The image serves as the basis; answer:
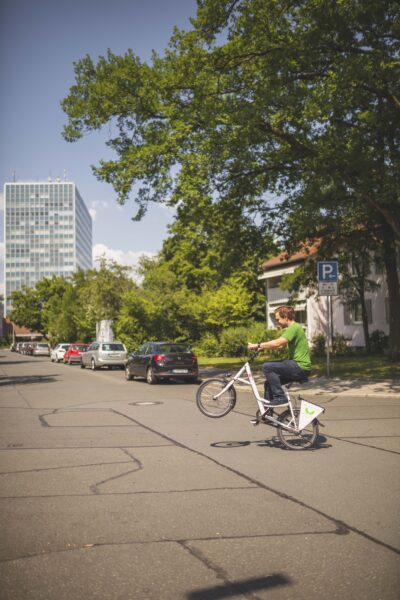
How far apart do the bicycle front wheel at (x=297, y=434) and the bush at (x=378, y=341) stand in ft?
83.8

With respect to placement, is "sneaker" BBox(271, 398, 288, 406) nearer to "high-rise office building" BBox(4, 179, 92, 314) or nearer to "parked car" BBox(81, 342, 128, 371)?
"parked car" BBox(81, 342, 128, 371)

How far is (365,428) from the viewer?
9219mm

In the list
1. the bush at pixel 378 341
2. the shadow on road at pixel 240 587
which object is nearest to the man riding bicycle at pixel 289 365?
the shadow on road at pixel 240 587

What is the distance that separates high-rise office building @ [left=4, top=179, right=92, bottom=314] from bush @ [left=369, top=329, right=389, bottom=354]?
14829 centimetres

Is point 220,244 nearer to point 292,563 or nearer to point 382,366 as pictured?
point 382,366

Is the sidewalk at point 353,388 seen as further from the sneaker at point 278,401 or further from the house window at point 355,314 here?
the house window at point 355,314

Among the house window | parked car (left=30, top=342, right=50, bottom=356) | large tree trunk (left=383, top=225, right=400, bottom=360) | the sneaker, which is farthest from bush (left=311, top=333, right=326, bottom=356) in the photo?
parked car (left=30, top=342, right=50, bottom=356)

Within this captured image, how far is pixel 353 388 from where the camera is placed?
15.3m

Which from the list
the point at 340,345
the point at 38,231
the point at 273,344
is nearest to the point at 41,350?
the point at 340,345

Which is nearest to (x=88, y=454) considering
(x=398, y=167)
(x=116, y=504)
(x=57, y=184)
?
(x=116, y=504)

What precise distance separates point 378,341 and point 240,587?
30703mm

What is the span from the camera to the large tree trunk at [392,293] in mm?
23203

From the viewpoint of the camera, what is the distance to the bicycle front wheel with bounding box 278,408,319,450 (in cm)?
765

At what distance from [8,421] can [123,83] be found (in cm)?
1206
